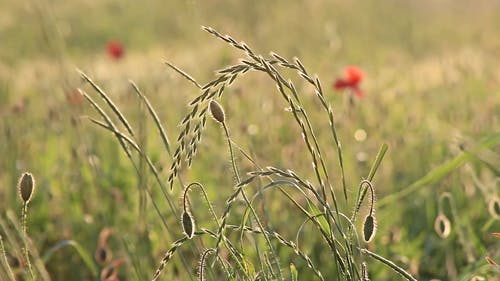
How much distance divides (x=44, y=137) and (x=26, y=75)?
3.18m

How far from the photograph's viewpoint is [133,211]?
8.83ft

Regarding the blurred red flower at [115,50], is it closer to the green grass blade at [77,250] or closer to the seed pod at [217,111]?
the green grass blade at [77,250]

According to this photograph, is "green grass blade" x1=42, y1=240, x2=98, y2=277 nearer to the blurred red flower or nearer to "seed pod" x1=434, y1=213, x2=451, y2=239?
"seed pod" x1=434, y1=213, x2=451, y2=239

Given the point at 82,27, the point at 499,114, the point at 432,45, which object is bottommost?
the point at 82,27

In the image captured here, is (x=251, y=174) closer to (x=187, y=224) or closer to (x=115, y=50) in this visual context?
(x=187, y=224)

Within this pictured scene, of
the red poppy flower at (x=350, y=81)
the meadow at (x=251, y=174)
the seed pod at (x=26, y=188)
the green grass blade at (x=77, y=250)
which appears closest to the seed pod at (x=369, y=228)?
the meadow at (x=251, y=174)

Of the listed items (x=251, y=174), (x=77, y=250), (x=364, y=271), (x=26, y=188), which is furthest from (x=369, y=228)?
(x=77, y=250)

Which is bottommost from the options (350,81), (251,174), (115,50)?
(115,50)

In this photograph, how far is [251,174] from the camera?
45.9 inches

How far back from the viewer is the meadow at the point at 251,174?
126 centimetres

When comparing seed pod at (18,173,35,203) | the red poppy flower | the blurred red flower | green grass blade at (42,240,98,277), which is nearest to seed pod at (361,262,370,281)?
seed pod at (18,173,35,203)

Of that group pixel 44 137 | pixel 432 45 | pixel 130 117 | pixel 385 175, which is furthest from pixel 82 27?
pixel 385 175

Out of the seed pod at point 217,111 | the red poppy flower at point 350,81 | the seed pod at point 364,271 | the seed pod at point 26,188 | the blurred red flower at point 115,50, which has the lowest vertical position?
the blurred red flower at point 115,50

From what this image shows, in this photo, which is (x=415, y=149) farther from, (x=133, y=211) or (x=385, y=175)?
(x=133, y=211)
